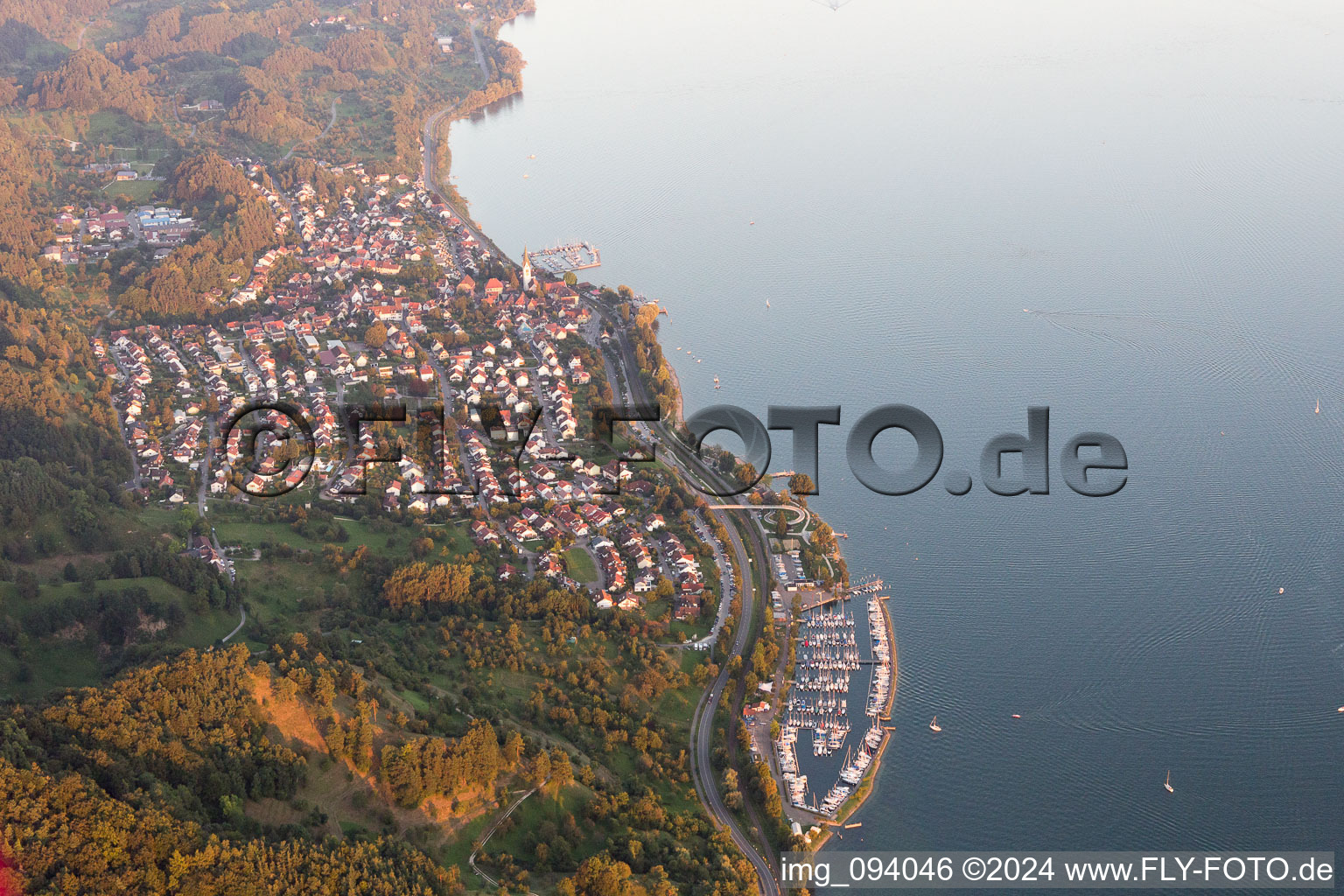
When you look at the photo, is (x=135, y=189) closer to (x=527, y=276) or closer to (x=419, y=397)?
(x=527, y=276)

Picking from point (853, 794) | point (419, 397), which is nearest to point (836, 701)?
point (853, 794)

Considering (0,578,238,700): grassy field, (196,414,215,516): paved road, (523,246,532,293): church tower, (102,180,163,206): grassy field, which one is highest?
(102,180,163,206): grassy field

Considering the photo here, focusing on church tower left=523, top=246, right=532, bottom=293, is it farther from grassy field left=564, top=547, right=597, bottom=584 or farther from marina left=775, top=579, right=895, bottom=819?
marina left=775, top=579, right=895, bottom=819

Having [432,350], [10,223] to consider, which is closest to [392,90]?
[10,223]

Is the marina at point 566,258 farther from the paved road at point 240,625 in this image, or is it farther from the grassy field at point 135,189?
the paved road at point 240,625

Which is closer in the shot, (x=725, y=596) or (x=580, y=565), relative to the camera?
(x=725, y=596)

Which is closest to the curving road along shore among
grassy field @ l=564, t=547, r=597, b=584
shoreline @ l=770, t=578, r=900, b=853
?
shoreline @ l=770, t=578, r=900, b=853
